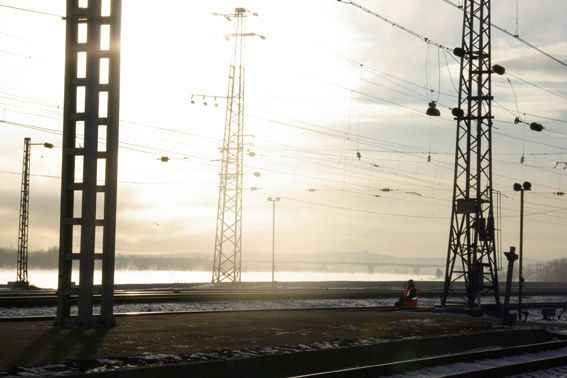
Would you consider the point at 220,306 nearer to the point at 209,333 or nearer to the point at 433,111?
the point at 433,111

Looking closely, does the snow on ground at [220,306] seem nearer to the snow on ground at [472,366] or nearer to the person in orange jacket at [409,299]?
the person in orange jacket at [409,299]

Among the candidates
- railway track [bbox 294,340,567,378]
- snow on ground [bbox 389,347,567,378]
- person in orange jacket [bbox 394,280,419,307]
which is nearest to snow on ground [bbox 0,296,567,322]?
person in orange jacket [bbox 394,280,419,307]

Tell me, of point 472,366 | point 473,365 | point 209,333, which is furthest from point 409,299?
point 209,333

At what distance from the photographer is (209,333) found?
76.2ft

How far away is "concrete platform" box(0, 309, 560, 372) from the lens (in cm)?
1839

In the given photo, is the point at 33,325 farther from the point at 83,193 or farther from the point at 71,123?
the point at 71,123

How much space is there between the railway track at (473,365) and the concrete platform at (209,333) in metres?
2.62

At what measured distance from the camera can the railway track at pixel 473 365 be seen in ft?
60.4

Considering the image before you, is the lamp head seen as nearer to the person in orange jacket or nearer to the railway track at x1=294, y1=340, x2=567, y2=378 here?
the person in orange jacket

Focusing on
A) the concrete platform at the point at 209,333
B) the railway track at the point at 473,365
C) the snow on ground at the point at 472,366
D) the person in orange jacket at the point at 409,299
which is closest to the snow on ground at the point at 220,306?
the person in orange jacket at the point at 409,299

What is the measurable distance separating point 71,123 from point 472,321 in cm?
1820

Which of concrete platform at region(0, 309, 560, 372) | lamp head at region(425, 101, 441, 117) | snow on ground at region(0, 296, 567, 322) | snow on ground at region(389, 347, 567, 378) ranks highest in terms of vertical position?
lamp head at region(425, 101, 441, 117)

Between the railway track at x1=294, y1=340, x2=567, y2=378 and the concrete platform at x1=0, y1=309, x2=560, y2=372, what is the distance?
262 cm

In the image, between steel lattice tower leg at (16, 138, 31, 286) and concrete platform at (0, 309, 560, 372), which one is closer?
concrete platform at (0, 309, 560, 372)
